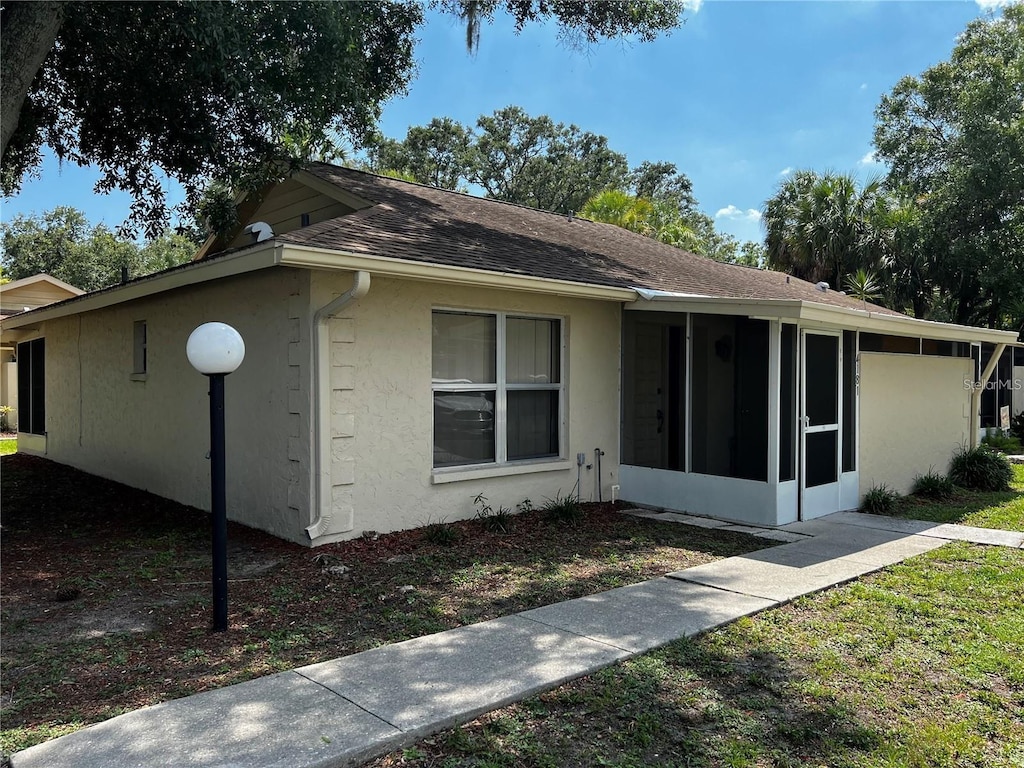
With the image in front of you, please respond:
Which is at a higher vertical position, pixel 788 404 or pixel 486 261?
pixel 486 261

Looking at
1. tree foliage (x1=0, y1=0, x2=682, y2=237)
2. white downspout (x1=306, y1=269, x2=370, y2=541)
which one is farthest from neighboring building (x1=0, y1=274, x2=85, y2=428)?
white downspout (x1=306, y1=269, x2=370, y2=541)

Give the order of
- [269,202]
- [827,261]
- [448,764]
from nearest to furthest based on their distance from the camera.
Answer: [448,764], [269,202], [827,261]

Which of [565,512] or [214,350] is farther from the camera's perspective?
[565,512]

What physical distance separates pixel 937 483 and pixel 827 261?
14757mm

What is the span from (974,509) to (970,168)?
48.3 ft

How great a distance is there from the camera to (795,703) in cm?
370

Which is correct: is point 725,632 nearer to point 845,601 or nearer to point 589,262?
point 845,601

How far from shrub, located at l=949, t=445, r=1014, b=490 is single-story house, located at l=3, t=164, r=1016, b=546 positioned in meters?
0.52

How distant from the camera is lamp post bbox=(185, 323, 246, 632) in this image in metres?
4.56

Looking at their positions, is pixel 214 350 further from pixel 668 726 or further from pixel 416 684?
pixel 668 726

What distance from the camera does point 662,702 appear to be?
3.66m

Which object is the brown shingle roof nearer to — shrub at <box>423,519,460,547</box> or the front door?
the front door

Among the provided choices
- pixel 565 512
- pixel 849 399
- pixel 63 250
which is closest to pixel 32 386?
pixel 565 512

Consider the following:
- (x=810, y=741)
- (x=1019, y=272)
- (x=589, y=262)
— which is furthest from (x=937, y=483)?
(x=1019, y=272)
